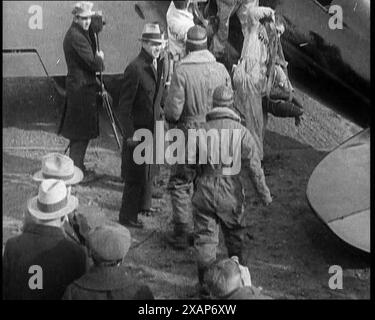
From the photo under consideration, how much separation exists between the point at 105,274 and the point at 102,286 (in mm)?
67

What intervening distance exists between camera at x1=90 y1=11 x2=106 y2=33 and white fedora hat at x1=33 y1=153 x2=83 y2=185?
928mm

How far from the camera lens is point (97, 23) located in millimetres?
6258

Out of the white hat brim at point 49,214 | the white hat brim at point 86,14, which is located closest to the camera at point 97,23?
the white hat brim at point 86,14

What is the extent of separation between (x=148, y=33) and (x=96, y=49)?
379 millimetres

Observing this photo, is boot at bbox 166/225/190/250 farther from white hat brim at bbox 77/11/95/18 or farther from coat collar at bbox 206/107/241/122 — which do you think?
white hat brim at bbox 77/11/95/18

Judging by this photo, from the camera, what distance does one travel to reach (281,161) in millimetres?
6449

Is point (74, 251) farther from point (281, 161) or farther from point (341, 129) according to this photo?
point (341, 129)

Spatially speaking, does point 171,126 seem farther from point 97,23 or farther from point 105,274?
point 105,274

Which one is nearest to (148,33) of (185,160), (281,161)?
(185,160)

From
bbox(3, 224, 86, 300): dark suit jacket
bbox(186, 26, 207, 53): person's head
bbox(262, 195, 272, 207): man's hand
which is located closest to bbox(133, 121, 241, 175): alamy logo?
bbox(262, 195, 272, 207): man's hand

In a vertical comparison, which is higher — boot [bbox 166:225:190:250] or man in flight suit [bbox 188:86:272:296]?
man in flight suit [bbox 188:86:272:296]

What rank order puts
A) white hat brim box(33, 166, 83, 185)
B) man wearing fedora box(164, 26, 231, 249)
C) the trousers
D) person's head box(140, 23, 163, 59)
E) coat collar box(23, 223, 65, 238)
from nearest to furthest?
coat collar box(23, 223, 65, 238)
white hat brim box(33, 166, 83, 185)
man wearing fedora box(164, 26, 231, 249)
person's head box(140, 23, 163, 59)
the trousers

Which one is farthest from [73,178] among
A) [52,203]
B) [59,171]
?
[52,203]

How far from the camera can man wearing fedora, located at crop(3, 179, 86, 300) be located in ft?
17.2
